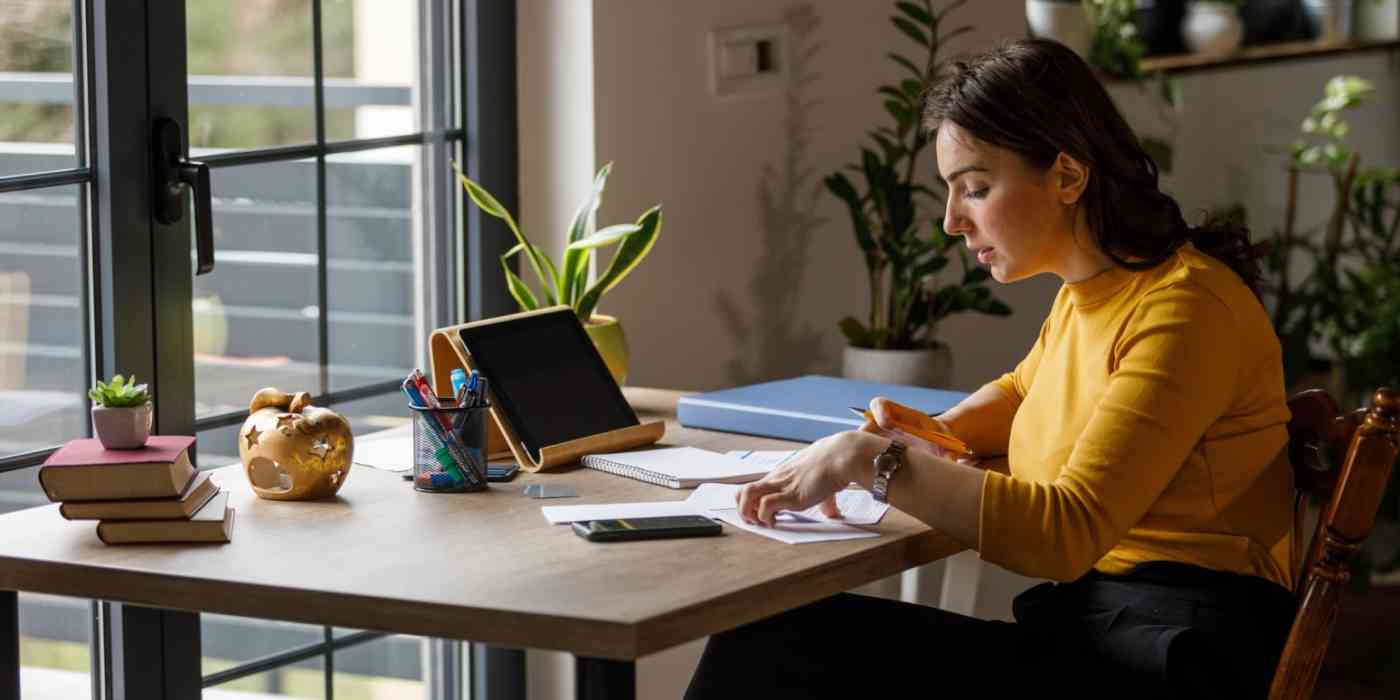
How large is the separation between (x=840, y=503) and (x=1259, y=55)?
10.1 feet

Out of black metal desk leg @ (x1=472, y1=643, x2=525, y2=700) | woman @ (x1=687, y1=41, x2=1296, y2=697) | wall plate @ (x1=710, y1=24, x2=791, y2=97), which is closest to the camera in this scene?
woman @ (x1=687, y1=41, x2=1296, y2=697)

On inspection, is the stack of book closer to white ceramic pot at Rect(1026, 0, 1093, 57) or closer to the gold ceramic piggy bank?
the gold ceramic piggy bank

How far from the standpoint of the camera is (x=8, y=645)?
1719 mm

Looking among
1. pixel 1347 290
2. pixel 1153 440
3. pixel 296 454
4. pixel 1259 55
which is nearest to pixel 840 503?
pixel 1153 440

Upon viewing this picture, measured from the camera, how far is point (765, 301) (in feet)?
10.5

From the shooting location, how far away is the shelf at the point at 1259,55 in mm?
4355

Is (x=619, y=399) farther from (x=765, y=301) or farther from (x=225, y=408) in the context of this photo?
(x=765, y=301)

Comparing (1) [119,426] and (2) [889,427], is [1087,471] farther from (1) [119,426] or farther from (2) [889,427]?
(1) [119,426]

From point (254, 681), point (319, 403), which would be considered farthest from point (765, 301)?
point (254, 681)

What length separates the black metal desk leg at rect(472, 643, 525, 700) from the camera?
111 inches

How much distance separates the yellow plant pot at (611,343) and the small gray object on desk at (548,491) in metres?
0.44

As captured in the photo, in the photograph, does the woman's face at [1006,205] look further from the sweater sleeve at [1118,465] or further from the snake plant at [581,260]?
the snake plant at [581,260]

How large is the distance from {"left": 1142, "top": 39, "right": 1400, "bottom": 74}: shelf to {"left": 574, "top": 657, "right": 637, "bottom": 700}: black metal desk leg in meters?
3.02

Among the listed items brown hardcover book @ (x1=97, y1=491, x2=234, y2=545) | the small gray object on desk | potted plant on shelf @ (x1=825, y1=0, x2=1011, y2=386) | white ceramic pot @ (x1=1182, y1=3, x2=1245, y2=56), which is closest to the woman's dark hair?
the small gray object on desk
